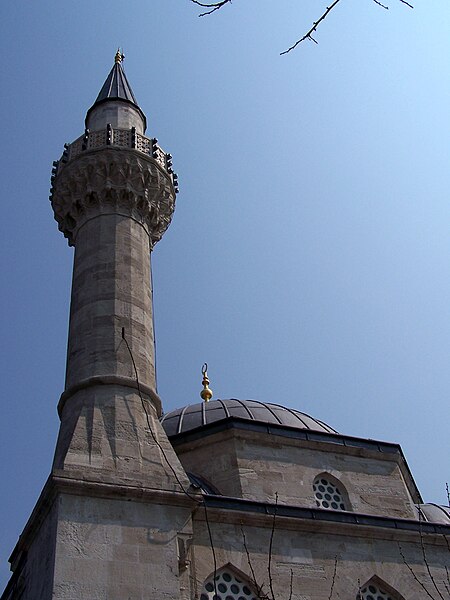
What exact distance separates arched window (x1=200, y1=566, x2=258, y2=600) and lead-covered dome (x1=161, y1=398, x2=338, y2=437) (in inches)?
134

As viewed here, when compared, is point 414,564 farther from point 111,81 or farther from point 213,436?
point 111,81

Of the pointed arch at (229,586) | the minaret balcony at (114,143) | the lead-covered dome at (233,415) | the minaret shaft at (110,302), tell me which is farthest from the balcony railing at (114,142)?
the pointed arch at (229,586)

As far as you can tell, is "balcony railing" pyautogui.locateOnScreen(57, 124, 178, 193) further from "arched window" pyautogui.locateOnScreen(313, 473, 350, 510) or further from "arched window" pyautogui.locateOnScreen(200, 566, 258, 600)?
"arched window" pyautogui.locateOnScreen(200, 566, 258, 600)

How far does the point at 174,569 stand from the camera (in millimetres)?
6336

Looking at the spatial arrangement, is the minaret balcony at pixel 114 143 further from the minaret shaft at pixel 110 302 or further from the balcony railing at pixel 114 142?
the minaret shaft at pixel 110 302

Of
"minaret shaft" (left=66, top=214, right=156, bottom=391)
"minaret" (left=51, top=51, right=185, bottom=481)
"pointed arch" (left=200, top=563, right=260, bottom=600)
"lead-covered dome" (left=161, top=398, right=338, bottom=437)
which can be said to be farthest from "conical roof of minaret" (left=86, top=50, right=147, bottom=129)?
"pointed arch" (left=200, top=563, right=260, bottom=600)

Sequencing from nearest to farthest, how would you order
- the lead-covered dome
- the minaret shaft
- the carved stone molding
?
the minaret shaft → the carved stone molding → the lead-covered dome

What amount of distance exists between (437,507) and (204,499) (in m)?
6.61

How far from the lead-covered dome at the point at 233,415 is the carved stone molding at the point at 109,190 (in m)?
2.67

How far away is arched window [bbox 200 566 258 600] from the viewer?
6852mm

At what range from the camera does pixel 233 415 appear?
10.8 m

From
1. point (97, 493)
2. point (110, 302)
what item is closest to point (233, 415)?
point (110, 302)

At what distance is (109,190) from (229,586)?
16.5 ft

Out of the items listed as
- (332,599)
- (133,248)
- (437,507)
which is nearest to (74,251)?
(133,248)
